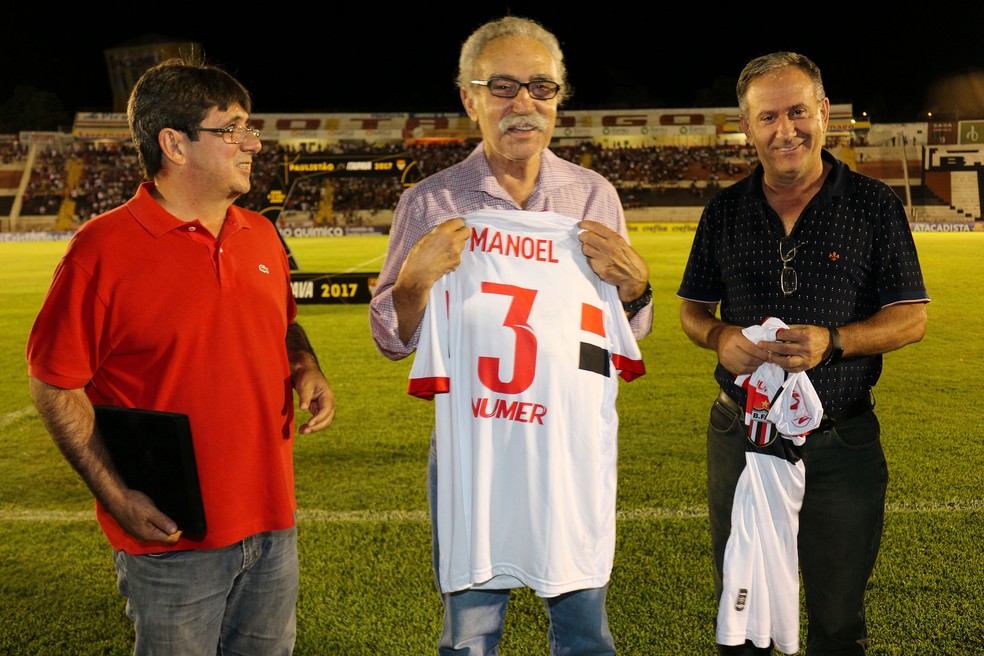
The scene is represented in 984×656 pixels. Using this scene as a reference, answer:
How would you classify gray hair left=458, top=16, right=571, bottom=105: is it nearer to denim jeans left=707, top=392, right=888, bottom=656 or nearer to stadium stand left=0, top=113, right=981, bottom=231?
denim jeans left=707, top=392, right=888, bottom=656

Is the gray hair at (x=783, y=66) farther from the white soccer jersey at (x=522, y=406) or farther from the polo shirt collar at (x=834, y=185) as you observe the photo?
the white soccer jersey at (x=522, y=406)

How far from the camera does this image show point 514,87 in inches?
86.5

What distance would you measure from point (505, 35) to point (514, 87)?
16 centimetres

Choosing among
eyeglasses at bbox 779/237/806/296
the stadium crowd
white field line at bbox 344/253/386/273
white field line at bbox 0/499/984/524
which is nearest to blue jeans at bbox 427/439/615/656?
eyeglasses at bbox 779/237/806/296

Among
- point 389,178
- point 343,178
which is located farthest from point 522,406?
point 389,178

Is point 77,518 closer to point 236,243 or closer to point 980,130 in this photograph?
point 236,243

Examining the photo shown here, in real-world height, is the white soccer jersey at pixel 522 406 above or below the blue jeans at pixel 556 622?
above

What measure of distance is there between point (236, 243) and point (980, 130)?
48107 mm

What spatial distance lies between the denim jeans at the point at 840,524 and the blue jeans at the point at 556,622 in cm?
79

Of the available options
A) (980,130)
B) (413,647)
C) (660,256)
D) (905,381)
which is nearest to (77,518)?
(413,647)

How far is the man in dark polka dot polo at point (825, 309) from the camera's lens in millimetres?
2529

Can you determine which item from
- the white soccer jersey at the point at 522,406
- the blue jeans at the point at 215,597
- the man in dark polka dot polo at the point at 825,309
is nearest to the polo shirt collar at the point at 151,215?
the white soccer jersey at the point at 522,406

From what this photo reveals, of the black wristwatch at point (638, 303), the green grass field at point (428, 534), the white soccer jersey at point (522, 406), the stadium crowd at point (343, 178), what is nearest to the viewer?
the white soccer jersey at point (522, 406)

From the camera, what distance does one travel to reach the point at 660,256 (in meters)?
19.6
